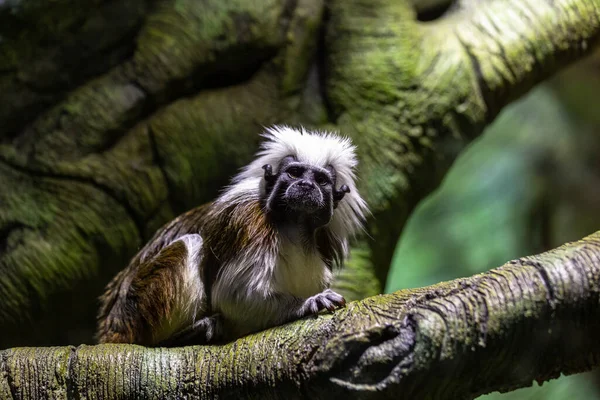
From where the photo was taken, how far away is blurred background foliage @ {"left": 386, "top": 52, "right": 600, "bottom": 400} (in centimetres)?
547

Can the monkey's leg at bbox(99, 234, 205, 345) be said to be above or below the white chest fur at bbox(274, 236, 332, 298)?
above

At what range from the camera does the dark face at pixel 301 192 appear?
2.88 metres

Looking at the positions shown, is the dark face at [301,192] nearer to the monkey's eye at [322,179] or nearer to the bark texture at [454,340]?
the monkey's eye at [322,179]

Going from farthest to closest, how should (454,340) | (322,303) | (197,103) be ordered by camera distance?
(197,103) → (322,303) → (454,340)

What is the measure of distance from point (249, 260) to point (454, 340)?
1027 mm

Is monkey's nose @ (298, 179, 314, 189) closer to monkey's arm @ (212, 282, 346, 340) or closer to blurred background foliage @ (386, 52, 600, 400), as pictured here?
monkey's arm @ (212, 282, 346, 340)

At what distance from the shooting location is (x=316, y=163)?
309 cm

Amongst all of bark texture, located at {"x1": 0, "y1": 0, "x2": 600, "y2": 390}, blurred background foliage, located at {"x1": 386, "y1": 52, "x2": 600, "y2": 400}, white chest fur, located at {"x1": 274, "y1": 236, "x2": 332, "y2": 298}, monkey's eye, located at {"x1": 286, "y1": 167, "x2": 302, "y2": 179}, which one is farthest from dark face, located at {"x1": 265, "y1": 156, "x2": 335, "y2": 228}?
blurred background foliage, located at {"x1": 386, "y1": 52, "x2": 600, "y2": 400}

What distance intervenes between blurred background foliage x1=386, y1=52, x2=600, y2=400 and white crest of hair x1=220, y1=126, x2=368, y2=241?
230cm

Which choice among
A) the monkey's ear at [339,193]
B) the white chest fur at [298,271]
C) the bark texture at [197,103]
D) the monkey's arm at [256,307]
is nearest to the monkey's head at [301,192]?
the monkey's ear at [339,193]

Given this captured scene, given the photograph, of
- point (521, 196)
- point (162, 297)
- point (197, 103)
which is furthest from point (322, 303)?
point (521, 196)

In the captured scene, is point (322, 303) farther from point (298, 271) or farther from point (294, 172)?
point (294, 172)

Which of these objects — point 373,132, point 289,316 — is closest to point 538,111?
point 373,132

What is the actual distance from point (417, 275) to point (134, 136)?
10.2 feet
